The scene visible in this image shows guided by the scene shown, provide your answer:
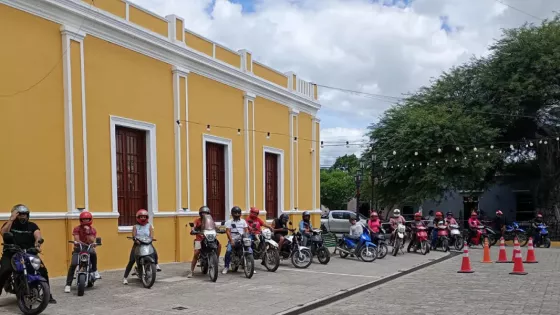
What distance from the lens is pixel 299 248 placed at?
14.1 m

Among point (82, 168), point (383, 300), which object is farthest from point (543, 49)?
point (82, 168)

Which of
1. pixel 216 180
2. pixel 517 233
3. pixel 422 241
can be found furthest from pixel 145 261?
pixel 517 233

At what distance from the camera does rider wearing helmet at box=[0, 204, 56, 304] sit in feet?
27.0

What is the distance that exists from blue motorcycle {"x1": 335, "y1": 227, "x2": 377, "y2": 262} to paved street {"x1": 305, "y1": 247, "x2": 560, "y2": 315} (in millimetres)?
1814

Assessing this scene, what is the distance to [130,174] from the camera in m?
13.9

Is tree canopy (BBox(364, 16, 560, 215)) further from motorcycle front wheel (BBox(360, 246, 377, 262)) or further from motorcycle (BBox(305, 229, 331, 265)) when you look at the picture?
motorcycle (BBox(305, 229, 331, 265))

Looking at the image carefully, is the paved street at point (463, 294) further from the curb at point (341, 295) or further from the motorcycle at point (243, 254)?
the motorcycle at point (243, 254)

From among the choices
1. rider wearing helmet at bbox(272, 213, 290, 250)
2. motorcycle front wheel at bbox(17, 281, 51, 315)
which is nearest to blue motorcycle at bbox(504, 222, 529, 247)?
rider wearing helmet at bbox(272, 213, 290, 250)

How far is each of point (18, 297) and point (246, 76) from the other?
38.2ft

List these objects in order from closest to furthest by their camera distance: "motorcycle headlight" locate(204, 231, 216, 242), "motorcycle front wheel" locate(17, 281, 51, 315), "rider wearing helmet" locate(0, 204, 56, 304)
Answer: "motorcycle front wheel" locate(17, 281, 51, 315) < "rider wearing helmet" locate(0, 204, 56, 304) < "motorcycle headlight" locate(204, 231, 216, 242)

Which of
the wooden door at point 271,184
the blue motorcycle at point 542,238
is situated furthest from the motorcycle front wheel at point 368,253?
the blue motorcycle at point 542,238

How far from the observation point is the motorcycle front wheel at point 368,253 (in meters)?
16.3

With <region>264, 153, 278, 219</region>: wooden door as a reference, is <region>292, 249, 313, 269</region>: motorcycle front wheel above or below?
below

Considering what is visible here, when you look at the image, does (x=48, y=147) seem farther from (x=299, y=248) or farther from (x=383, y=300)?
(x=383, y=300)
